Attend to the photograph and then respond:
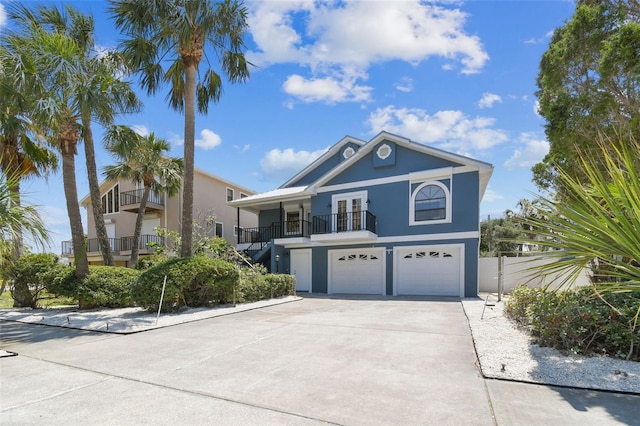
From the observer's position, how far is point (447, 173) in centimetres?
1544

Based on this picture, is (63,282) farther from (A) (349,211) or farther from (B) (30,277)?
(A) (349,211)

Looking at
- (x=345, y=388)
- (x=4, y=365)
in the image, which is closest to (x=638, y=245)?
(x=345, y=388)

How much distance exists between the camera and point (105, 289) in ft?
36.6

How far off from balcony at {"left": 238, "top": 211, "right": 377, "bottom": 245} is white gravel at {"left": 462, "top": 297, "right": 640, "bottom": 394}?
998 centimetres

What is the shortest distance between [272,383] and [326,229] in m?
13.6

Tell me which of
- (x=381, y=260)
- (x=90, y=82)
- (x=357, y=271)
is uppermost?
(x=90, y=82)

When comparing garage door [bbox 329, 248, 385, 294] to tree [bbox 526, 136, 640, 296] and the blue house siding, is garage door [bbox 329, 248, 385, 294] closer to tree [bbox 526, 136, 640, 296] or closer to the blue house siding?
the blue house siding

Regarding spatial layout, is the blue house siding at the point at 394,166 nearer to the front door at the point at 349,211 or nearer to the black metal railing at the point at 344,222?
the front door at the point at 349,211

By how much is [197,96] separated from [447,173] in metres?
11.1

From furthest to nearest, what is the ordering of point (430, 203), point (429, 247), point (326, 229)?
1. point (326, 229)
2. point (430, 203)
3. point (429, 247)

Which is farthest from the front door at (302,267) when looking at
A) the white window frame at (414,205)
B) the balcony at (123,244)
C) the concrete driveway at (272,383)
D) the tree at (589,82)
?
the tree at (589,82)

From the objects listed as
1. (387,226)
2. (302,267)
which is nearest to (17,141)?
(302,267)

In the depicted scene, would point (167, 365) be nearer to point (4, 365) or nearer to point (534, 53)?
point (4, 365)

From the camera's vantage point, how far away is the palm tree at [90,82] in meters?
9.94
